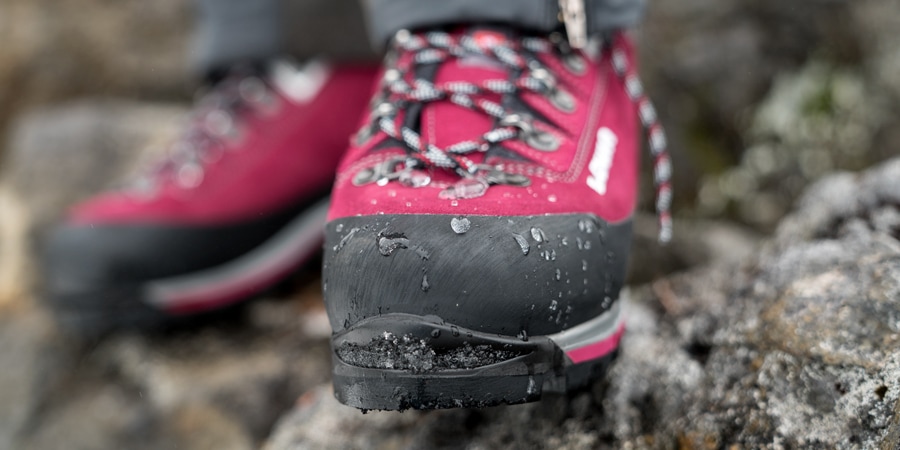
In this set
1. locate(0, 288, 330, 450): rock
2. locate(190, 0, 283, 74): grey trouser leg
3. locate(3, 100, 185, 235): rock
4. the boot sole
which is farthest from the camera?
locate(3, 100, 185, 235): rock

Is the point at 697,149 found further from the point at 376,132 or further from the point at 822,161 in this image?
the point at 376,132

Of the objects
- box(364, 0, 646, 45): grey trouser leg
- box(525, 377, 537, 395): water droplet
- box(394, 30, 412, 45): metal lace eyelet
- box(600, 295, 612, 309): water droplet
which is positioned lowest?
box(525, 377, 537, 395): water droplet

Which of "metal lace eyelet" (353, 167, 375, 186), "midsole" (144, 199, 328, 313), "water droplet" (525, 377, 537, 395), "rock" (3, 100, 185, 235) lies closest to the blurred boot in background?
"midsole" (144, 199, 328, 313)

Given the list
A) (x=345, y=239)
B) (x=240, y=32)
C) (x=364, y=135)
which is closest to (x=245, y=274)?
→ (x=240, y=32)

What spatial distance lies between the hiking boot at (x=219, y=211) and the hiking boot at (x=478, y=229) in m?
0.63

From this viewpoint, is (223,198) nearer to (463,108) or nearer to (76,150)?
(463,108)

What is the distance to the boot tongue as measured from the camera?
0.90 meters

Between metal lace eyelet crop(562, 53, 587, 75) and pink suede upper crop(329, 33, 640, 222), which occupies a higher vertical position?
metal lace eyelet crop(562, 53, 587, 75)

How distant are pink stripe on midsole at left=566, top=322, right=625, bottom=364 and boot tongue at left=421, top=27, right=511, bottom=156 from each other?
Result: 0.88 feet

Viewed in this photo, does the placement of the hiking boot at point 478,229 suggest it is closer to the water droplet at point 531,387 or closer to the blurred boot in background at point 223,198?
the water droplet at point 531,387

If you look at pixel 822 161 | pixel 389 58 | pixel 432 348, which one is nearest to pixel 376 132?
pixel 389 58

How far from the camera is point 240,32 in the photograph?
1.64 m

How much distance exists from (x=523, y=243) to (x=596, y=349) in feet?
0.59

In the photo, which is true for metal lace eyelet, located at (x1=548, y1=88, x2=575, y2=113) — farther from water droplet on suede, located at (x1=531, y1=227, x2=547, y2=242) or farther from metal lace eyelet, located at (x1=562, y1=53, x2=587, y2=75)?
water droplet on suede, located at (x1=531, y1=227, x2=547, y2=242)
